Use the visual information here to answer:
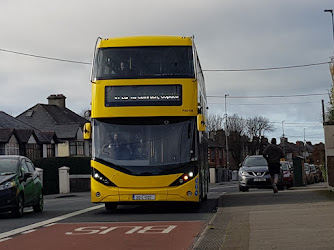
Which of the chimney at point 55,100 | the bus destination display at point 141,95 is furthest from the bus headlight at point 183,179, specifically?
the chimney at point 55,100

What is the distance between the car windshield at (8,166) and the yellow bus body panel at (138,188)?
7.56 feet

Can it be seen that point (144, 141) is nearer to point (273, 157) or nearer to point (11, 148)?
point (273, 157)

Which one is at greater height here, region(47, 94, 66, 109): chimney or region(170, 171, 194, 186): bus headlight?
region(47, 94, 66, 109): chimney

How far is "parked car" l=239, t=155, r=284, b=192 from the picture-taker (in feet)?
84.6

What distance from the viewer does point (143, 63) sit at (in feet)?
51.6

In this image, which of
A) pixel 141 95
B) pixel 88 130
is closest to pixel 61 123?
pixel 88 130

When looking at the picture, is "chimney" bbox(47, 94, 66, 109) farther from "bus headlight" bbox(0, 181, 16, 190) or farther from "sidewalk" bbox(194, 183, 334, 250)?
"sidewalk" bbox(194, 183, 334, 250)

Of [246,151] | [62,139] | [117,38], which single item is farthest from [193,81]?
[246,151]

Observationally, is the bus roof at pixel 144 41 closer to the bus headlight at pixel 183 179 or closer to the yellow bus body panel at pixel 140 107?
the yellow bus body panel at pixel 140 107

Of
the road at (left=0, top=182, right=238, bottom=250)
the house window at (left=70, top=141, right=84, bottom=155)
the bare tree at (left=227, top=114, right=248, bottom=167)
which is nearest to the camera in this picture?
the road at (left=0, top=182, right=238, bottom=250)

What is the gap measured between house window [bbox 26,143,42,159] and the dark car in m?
36.1

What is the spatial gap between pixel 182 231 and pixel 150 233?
656 mm

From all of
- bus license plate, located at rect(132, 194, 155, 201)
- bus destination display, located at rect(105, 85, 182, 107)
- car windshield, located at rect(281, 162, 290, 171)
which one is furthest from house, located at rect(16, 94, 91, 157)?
bus license plate, located at rect(132, 194, 155, 201)

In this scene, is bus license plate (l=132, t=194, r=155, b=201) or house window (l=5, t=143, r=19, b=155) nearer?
bus license plate (l=132, t=194, r=155, b=201)
